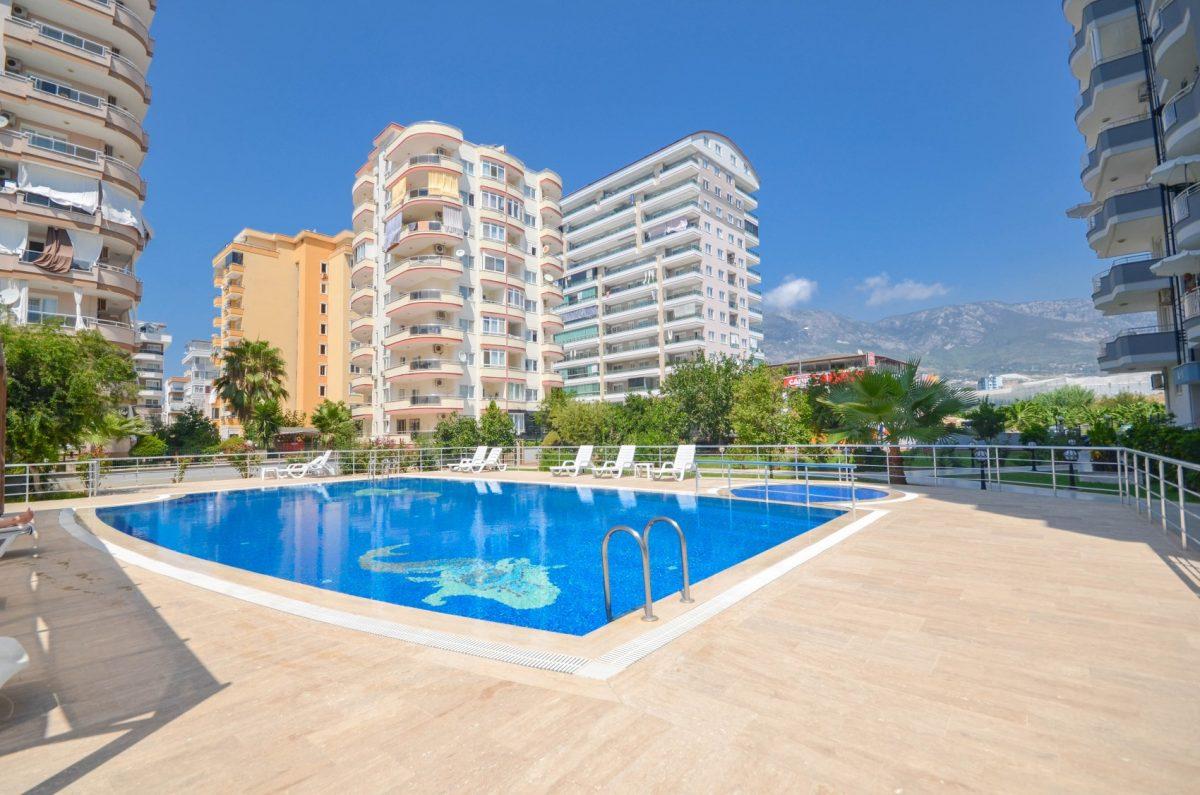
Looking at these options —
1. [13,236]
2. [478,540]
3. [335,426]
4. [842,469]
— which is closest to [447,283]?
[335,426]

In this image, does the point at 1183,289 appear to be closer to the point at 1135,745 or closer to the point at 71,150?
the point at 1135,745

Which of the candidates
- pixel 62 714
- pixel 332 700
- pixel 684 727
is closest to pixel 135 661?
pixel 62 714

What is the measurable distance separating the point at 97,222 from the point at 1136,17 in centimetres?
4459

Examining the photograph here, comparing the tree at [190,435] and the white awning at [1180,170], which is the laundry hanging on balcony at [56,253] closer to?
the tree at [190,435]

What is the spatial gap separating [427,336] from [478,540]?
28.0 m

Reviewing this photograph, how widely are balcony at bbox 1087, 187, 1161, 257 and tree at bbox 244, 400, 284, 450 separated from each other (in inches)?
1679

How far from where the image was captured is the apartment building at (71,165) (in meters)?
24.1

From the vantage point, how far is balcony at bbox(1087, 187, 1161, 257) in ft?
67.1

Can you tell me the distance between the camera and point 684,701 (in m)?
3.25

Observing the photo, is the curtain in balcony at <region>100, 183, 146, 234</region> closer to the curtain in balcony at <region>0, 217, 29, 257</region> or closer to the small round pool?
the curtain in balcony at <region>0, 217, 29, 257</region>

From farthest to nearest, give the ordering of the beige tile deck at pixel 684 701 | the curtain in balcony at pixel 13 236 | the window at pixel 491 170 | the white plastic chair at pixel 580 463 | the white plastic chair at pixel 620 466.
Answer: the window at pixel 491 170 → the curtain in balcony at pixel 13 236 → the white plastic chair at pixel 580 463 → the white plastic chair at pixel 620 466 → the beige tile deck at pixel 684 701

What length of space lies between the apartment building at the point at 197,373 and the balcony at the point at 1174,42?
359 feet

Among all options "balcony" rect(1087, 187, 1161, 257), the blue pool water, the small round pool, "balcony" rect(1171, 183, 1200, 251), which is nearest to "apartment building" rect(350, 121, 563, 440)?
the blue pool water

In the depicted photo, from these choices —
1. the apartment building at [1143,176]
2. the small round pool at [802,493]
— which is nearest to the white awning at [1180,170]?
the apartment building at [1143,176]
